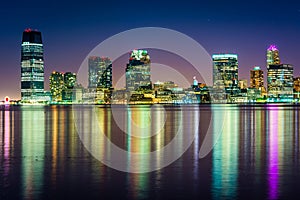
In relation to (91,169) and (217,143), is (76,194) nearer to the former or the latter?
(91,169)

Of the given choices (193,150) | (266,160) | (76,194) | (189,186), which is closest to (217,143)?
(193,150)

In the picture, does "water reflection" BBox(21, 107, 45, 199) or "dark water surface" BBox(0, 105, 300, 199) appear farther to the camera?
"water reflection" BBox(21, 107, 45, 199)

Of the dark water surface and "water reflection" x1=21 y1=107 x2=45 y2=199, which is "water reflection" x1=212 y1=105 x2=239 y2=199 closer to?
the dark water surface

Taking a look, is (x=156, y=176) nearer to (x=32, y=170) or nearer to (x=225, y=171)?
(x=225, y=171)

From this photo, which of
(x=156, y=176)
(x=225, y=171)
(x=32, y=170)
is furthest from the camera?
(x=32, y=170)

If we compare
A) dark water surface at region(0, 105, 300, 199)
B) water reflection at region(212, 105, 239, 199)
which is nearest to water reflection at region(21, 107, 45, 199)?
dark water surface at region(0, 105, 300, 199)

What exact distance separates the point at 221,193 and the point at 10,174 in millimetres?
7516

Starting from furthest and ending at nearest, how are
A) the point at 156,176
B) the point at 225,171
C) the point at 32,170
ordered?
the point at 32,170 < the point at 225,171 < the point at 156,176

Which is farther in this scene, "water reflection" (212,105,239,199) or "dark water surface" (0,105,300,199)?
"water reflection" (212,105,239,199)

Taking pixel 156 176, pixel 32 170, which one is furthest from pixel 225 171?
pixel 32 170

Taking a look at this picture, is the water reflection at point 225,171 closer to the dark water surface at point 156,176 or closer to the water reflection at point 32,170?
the dark water surface at point 156,176

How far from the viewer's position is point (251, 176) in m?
15.7

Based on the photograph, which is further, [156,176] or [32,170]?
[32,170]

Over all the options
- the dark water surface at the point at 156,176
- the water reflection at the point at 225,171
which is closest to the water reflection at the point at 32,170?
the dark water surface at the point at 156,176
